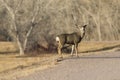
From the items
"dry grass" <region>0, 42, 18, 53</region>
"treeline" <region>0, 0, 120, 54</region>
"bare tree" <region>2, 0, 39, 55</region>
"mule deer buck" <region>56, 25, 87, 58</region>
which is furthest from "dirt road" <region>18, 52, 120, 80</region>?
"dry grass" <region>0, 42, 18, 53</region>

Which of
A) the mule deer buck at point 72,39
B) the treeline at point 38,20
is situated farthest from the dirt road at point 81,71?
the treeline at point 38,20

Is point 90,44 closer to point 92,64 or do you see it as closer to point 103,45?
point 103,45

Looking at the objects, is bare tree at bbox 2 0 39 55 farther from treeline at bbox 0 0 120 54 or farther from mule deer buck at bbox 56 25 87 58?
mule deer buck at bbox 56 25 87 58

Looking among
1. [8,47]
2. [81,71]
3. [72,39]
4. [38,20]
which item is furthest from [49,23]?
[81,71]

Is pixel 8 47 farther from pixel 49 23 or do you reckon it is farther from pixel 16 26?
pixel 16 26

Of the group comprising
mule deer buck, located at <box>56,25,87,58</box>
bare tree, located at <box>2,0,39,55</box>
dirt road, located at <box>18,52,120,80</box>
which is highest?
bare tree, located at <box>2,0,39,55</box>

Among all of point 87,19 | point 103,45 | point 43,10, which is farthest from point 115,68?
point 87,19

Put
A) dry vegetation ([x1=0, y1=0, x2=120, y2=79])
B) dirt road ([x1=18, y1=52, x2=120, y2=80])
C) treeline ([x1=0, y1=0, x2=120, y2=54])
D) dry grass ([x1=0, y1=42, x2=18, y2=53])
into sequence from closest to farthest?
dirt road ([x1=18, y1=52, x2=120, y2=80])
dry vegetation ([x1=0, y1=0, x2=120, y2=79])
treeline ([x1=0, y1=0, x2=120, y2=54])
dry grass ([x1=0, y1=42, x2=18, y2=53])

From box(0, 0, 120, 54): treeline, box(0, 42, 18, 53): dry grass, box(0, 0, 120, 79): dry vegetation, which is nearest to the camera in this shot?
box(0, 0, 120, 79): dry vegetation

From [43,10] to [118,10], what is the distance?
18028 millimetres

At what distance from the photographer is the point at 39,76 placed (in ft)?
60.7

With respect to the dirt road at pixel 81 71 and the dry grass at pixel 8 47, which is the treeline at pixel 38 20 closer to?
the dry grass at pixel 8 47

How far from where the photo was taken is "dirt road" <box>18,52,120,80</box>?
17766 mm

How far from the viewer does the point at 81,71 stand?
19.9m
